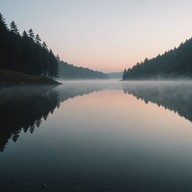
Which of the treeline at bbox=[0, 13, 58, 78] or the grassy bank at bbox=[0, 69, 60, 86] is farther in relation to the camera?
the treeline at bbox=[0, 13, 58, 78]

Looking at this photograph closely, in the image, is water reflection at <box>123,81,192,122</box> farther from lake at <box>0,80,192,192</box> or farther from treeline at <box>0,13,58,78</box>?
treeline at <box>0,13,58,78</box>

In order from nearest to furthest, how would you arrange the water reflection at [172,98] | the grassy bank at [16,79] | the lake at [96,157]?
the lake at [96,157] → the water reflection at [172,98] → the grassy bank at [16,79]

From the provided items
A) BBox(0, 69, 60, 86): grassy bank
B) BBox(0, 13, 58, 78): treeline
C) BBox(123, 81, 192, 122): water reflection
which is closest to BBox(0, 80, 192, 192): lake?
BBox(123, 81, 192, 122): water reflection

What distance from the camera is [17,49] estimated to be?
281 ft

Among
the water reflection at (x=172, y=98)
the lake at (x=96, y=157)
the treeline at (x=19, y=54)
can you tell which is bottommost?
the water reflection at (x=172, y=98)

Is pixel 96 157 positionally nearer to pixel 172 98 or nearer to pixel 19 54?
pixel 172 98

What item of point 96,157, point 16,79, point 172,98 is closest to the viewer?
point 96,157

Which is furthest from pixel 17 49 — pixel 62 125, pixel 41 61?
pixel 62 125

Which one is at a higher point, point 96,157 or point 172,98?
point 96,157

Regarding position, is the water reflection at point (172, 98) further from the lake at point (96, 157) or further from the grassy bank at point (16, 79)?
the grassy bank at point (16, 79)

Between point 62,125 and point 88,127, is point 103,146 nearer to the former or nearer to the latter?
point 88,127

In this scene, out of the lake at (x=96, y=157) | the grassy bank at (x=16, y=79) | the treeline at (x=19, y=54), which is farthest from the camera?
the treeline at (x=19, y=54)

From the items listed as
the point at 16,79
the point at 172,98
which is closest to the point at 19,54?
the point at 16,79

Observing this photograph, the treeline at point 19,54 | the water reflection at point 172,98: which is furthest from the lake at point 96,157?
the treeline at point 19,54
